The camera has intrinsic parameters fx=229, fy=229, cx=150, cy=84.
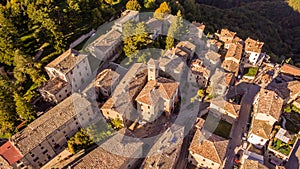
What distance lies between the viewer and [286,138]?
57.4 meters

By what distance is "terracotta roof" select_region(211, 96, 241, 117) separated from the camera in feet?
204

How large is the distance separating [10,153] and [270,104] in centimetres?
6397

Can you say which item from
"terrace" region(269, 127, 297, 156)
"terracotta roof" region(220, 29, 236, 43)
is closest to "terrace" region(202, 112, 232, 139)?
"terrace" region(269, 127, 297, 156)

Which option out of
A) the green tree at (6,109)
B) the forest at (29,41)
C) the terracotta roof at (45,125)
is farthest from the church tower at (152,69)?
the green tree at (6,109)

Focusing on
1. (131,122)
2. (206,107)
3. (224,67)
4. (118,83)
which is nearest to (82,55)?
(118,83)

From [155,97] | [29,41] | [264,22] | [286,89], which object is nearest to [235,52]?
[286,89]

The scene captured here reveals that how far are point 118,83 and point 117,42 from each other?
56.7ft

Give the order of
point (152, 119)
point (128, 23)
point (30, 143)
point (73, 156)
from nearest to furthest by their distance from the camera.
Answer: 1. point (30, 143)
2. point (73, 156)
3. point (152, 119)
4. point (128, 23)

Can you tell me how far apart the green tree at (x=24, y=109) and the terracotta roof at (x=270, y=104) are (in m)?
57.9

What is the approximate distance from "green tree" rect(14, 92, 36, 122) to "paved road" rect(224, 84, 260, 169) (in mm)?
49688

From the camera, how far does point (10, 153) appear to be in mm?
50375

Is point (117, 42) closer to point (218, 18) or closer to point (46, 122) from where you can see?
point (46, 122)

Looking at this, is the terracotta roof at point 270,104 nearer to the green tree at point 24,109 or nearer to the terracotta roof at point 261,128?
the terracotta roof at point 261,128

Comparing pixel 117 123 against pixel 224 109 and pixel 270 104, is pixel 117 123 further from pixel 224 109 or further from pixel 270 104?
pixel 270 104
